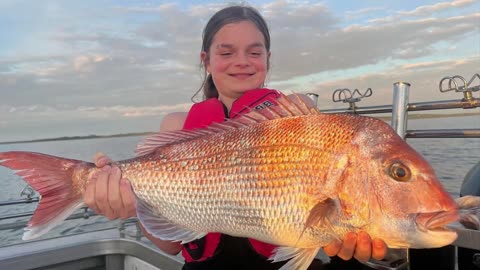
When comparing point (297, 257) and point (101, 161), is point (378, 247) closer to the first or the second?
point (297, 257)

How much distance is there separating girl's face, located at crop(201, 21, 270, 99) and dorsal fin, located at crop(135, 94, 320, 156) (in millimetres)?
738

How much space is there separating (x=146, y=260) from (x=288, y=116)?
282 cm

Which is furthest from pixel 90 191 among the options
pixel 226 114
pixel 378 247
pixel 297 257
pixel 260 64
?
pixel 378 247

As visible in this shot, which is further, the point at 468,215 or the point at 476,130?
the point at 476,130

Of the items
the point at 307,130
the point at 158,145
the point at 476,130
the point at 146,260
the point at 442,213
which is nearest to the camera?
the point at 442,213

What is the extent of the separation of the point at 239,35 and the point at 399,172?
1650 mm

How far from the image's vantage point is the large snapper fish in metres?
1.69

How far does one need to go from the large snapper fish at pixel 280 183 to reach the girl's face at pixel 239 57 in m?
0.78

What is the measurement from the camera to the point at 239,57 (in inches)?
111

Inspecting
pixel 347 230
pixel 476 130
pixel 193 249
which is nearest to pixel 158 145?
pixel 193 249

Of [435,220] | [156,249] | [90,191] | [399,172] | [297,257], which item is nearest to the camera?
[435,220]

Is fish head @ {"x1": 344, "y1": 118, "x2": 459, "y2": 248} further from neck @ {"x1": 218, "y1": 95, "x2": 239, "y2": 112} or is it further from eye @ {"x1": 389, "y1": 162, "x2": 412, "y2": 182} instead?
neck @ {"x1": 218, "y1": 95, "x2": 239, "y2": 112}

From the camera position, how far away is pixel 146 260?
410cm

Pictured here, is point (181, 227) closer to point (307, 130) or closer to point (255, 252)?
point (255, 252)
